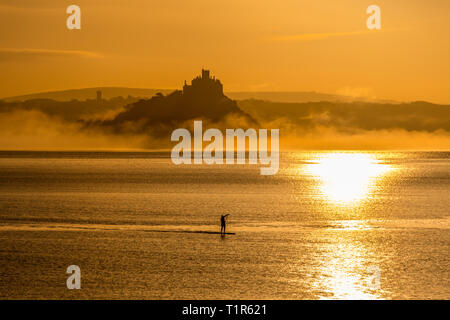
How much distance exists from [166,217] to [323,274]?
43342 mm

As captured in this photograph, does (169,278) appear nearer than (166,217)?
Yes

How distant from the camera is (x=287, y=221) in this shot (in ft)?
277
